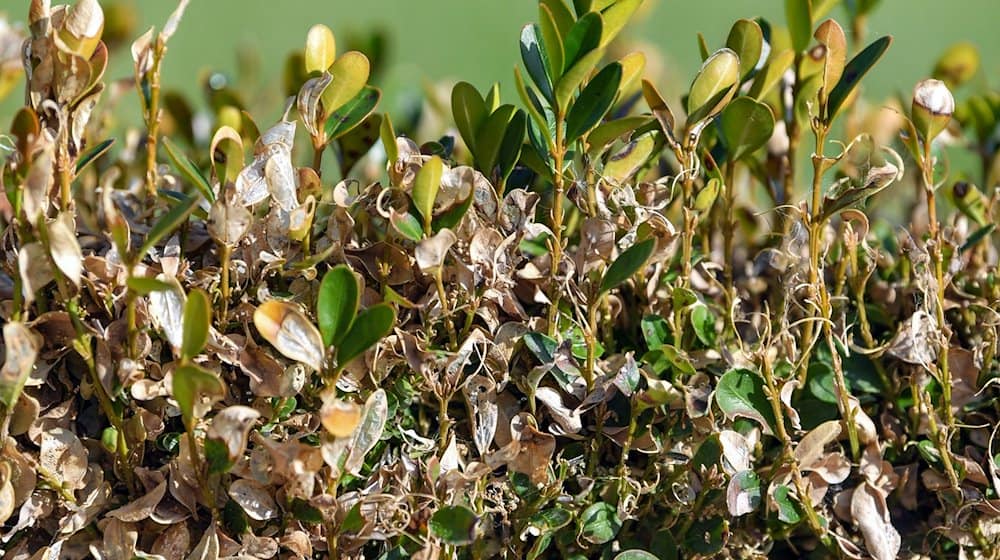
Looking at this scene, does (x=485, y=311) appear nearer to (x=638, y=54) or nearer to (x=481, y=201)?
(x=481, y=201)

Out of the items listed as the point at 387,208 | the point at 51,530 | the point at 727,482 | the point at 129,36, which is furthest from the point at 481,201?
the point at 129,36

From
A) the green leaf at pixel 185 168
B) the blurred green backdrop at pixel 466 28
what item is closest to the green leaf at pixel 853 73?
the green leaf at pixel 185 168

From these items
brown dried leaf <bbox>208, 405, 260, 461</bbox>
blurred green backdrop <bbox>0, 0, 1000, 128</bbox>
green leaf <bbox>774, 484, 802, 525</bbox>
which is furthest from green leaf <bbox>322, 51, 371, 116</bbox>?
blurred green backdrop <bbox>0, 0, 1000, 128</bbox>

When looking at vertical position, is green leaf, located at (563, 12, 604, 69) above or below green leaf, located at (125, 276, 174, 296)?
above

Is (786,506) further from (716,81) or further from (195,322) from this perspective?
(195,322)

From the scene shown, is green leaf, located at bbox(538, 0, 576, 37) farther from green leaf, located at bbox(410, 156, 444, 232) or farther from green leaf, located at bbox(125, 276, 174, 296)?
green leaf, located at bbox(125, 276, 174, 296)
